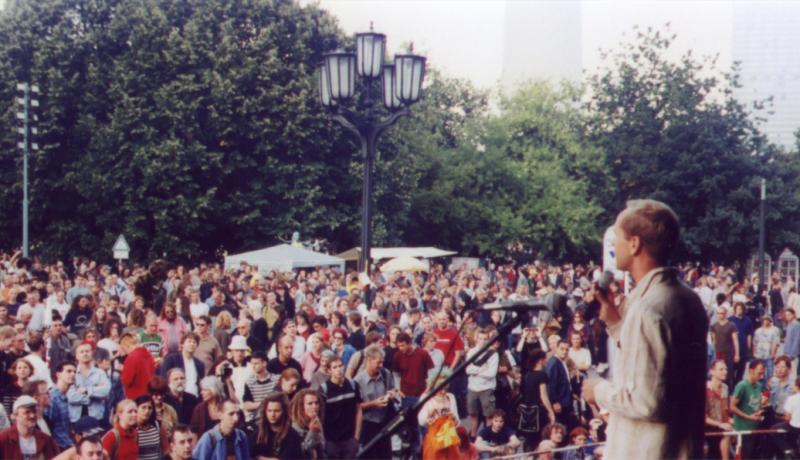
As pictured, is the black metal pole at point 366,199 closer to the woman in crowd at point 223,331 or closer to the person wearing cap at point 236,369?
the woman in crowd at point 223,331

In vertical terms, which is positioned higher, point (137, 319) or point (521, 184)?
point (521, 184)

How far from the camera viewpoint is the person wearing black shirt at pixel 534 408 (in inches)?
464

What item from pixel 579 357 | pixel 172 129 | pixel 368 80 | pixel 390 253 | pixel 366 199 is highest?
pixel 172 129

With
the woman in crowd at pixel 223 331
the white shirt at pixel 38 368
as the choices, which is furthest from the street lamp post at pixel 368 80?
the white shirt at pixel 38 368

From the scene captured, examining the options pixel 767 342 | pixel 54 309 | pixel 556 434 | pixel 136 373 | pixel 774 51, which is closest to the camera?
pixel 556 434

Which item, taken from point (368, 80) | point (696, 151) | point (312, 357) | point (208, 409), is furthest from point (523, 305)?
point (696, 151)

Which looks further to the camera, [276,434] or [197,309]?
[197,309]

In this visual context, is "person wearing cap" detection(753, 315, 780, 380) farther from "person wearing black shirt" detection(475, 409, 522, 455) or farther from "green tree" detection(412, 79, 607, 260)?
"green tree" detection(412, 79, 607, 260)

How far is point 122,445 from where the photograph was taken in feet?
28.1

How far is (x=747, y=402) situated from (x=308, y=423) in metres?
5.51

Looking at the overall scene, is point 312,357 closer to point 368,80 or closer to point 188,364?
point 188,364

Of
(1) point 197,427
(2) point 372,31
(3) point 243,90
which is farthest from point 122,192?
(1) point 197,427

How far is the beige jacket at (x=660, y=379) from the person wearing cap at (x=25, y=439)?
253 inches

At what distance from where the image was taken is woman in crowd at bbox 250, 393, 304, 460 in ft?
30.2
